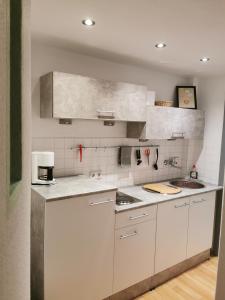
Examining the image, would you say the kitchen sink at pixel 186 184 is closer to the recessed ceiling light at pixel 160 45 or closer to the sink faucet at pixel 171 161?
the sink faucet at pixel 171 161

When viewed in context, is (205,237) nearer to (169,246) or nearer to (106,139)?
(169,246)

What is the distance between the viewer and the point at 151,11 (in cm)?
146

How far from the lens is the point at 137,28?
172 centimetres

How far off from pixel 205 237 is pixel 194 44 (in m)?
2.23

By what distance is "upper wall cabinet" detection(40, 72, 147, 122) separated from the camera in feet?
6.63

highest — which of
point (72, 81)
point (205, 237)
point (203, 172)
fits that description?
point (72, 81)

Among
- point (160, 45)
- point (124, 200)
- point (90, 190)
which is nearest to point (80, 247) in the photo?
point (90, 190)

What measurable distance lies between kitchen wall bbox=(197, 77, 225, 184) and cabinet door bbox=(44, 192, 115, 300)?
1.82 metres

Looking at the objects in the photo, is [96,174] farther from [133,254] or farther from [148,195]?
[133,254]

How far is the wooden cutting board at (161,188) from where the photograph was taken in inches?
105

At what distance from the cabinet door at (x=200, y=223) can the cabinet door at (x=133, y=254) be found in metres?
0.62

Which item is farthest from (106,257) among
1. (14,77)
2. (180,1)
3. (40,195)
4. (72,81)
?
(180,1)

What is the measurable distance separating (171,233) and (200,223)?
528 millimetres

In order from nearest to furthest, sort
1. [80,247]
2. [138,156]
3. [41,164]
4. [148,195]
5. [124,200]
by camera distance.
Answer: [80,247] → [41,164] → [124,200] → [148,195] → [138,156]
